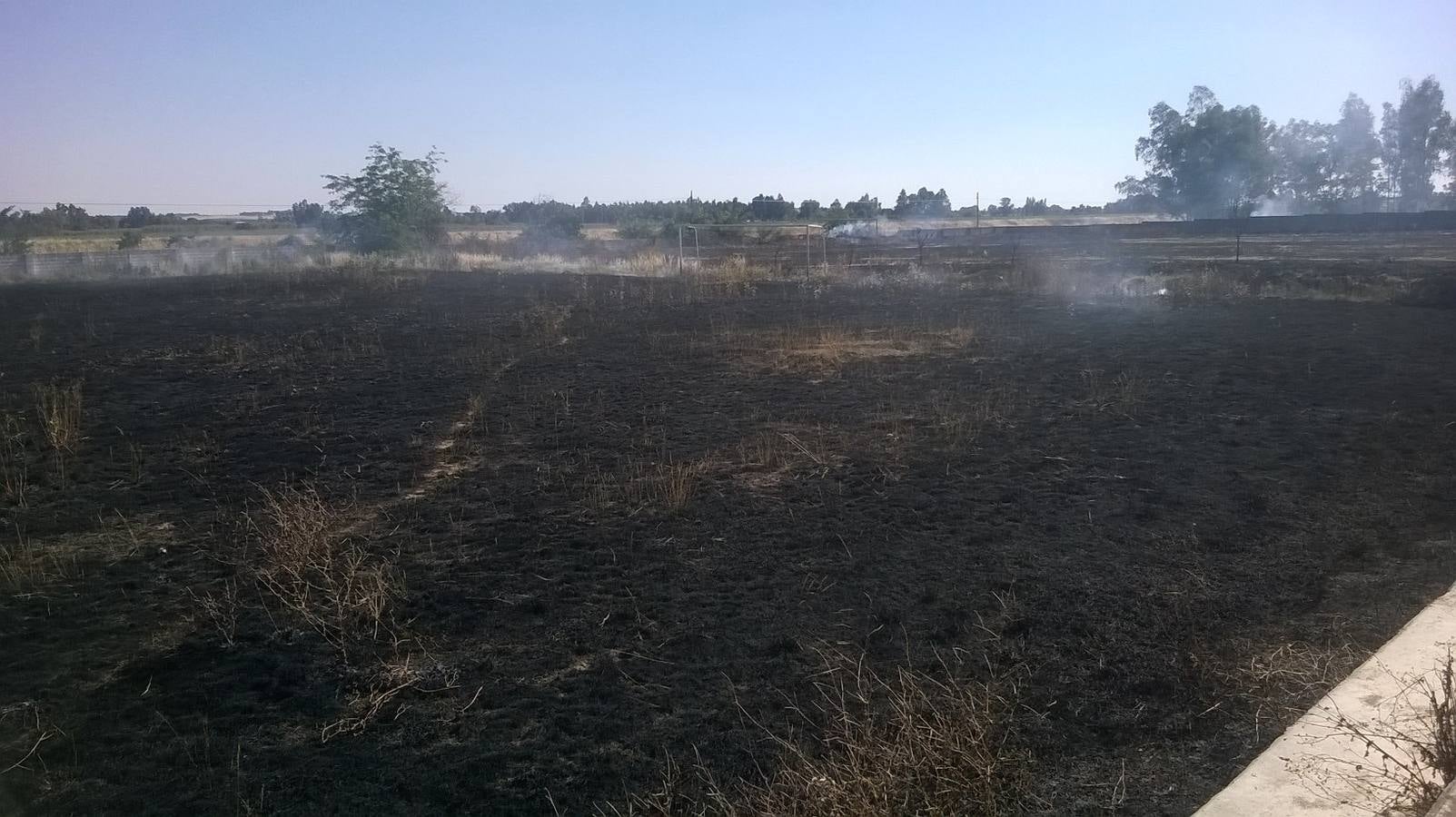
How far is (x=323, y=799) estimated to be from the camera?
384 centimetres

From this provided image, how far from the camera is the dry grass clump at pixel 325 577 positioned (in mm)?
5367

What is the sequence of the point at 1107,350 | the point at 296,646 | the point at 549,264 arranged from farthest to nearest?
1. the point at 549,264
2. the point at 1107,350
3. the point at 296,646

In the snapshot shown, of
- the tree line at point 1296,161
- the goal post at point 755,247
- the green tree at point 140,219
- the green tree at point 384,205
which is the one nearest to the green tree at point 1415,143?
the tree line at point 1296,161

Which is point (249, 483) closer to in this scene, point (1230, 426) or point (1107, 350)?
point (1230, 426)

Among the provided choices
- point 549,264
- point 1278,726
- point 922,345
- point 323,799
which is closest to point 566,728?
point 323,799

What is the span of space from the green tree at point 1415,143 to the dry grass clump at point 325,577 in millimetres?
76587

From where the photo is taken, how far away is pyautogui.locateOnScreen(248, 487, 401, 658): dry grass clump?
5367 millimetres

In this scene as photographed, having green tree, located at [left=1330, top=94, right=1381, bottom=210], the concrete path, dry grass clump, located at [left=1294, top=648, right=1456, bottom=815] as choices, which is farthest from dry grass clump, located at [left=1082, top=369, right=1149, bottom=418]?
green tree, located at [left=1330, top=94, right=1381, bottom=210]

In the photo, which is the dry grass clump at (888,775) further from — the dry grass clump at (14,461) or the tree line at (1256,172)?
the tree line at (1256,172)

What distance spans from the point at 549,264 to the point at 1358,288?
1059 inches

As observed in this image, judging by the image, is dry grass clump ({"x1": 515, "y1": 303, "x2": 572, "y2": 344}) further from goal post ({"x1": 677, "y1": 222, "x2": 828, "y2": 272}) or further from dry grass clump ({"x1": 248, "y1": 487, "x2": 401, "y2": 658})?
dry grass clump ({"x1": 248, "y1": 487, "x2": 401, "y2": 658})

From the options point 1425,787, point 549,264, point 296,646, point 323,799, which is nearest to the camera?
point 1425,787

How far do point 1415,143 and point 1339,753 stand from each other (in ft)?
257

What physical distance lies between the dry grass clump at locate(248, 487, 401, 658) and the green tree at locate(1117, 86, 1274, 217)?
64007 millimetres
